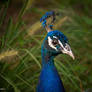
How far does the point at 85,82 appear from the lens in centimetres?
308

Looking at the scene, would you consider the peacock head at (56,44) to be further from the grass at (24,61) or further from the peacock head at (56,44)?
the grass at (24,61)

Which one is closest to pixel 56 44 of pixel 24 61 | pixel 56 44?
pixel 56 44

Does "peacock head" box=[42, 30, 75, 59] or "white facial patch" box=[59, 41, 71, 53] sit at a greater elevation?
"peacock head" box=[42, 30, 75, 59]

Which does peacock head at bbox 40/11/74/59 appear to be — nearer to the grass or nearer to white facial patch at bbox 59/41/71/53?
white facial patch at bbox 59/41/71/53

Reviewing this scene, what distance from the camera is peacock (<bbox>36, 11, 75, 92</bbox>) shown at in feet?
6.39

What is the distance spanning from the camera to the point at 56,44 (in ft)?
6.44

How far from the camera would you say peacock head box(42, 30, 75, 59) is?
1940mm

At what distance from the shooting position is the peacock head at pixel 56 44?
194cm

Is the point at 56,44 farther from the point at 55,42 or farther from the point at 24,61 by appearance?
the point at 24,61

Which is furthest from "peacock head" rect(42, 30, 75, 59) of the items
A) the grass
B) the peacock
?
the grass

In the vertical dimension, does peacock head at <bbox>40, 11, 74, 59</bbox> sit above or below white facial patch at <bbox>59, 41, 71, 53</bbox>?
above

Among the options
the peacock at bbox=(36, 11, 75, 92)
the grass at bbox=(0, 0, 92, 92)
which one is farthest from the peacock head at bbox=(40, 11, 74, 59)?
the grass at bbox=(0, 0, 92, 92)

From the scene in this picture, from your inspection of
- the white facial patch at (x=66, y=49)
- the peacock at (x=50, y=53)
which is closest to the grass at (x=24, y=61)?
the peacock at (x=50, y=53)

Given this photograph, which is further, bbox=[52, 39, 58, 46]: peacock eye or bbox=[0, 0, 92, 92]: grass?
bbox=[0, 0, 92, 92]: grass
